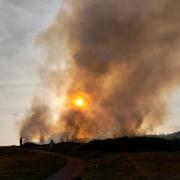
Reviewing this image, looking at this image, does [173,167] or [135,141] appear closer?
[173,167]

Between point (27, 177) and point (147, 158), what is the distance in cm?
1807

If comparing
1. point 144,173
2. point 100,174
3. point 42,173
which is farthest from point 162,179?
point 42,173

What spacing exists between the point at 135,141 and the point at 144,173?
52319 millimetres

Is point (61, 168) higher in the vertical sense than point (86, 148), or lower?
lower

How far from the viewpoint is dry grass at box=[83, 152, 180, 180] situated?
3566cm

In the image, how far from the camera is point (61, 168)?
138ft

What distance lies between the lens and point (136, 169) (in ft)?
132

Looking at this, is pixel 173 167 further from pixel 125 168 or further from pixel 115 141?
pixel 115 141

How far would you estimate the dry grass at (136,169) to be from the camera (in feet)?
117

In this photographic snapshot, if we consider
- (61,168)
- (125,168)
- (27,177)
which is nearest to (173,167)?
(125,168)

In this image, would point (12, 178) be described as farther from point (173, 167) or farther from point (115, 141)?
point (115, 141)

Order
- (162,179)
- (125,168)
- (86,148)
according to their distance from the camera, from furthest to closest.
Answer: (86,148) → (125,168) → (162,179)

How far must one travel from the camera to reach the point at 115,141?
90062mm

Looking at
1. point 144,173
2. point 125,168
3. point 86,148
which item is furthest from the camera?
point 86,148
